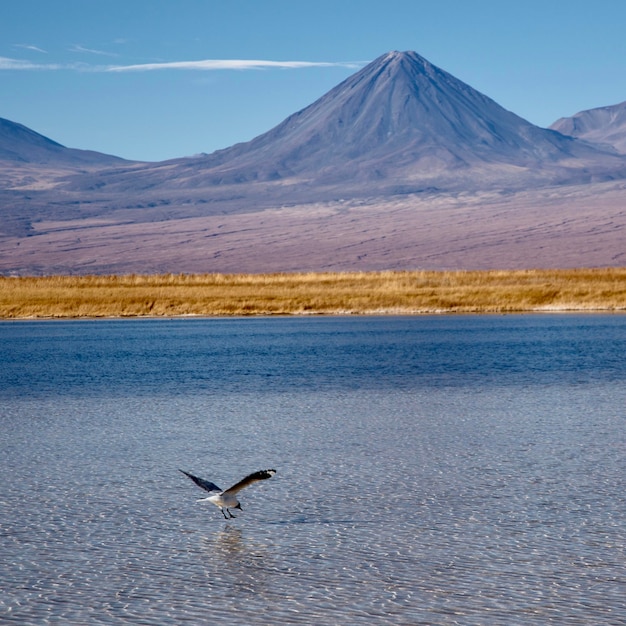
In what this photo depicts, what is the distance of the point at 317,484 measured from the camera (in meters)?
12.7

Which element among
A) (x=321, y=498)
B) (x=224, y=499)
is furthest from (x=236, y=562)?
(x=321, y=498)

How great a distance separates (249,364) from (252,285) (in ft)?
98.4

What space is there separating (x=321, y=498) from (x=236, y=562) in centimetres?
252

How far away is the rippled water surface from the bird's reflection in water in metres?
0.03

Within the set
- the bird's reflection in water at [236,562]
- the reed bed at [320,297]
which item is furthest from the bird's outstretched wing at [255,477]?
the reed bed at [320,297]

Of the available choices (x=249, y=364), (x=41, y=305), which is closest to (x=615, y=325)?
(x=249, y=364)

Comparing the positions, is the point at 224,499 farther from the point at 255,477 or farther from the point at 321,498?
the point at 321,498

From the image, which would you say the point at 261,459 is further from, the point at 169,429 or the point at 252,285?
the point at 252,285

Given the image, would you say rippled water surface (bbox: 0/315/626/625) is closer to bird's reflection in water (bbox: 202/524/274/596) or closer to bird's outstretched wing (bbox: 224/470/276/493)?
bird's reflection in water (bbox: 202/524/274/596)

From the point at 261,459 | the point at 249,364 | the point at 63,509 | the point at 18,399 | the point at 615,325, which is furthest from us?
the point at 615,325

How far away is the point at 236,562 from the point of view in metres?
9.51

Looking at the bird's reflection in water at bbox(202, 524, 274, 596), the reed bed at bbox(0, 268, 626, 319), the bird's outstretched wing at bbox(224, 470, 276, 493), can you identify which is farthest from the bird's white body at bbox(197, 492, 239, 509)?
the reed bed at bbox(0, 268, 626, 319)

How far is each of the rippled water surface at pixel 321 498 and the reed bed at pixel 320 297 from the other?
86.9ft

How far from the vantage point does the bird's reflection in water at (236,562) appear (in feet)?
29.1
